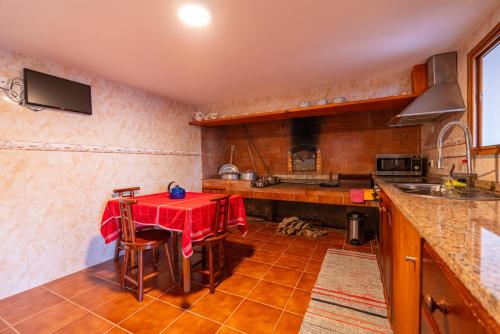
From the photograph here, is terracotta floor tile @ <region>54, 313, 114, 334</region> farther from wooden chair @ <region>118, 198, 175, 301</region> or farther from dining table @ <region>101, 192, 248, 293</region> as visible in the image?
dining table @ <region>101, 192, 248, 293</region>

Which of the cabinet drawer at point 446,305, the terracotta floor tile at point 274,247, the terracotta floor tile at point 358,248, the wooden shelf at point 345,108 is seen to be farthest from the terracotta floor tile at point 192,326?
the wooden shelf at point 345,108

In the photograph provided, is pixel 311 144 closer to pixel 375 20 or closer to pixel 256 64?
pixel 256 64

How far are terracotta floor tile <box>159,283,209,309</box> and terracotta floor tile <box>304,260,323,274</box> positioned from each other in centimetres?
103

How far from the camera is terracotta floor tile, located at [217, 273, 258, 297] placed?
1913mm

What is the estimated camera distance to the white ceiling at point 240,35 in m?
1.50

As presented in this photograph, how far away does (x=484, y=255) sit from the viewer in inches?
18.9

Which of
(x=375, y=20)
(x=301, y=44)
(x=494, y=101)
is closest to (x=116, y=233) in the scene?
(x=301, y=44)

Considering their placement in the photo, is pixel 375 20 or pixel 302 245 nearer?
pixel 375 20

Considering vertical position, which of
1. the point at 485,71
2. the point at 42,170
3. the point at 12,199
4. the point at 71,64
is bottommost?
the point at 12,199

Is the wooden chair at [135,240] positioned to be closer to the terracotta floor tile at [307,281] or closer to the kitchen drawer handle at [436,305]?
the terracotta floor tile at [307,281]

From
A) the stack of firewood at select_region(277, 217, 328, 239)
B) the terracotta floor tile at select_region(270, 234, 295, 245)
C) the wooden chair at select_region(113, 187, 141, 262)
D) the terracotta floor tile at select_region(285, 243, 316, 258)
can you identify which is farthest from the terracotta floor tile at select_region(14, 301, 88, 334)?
the stack of firewood at select_region(277, 217, 328, 239)

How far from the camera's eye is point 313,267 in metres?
2.29

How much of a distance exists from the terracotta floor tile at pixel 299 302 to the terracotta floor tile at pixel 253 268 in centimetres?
42

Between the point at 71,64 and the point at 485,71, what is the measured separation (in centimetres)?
370
